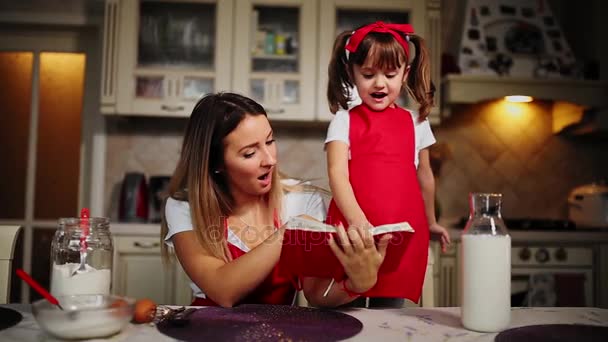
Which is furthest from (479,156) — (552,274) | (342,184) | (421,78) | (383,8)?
(342,184)

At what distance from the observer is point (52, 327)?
65 centimetres

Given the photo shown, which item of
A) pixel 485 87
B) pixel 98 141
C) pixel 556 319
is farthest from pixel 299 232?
pixel 98 141

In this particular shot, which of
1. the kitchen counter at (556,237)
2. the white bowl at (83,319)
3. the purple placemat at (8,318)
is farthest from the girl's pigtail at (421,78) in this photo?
the kitchen counter at (556,237)

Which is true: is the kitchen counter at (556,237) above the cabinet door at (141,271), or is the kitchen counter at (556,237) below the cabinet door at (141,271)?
above

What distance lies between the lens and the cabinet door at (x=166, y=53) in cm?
221

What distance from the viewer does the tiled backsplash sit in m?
2.49

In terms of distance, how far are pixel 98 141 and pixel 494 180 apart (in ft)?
6.22

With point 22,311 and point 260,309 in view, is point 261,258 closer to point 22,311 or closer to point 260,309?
point 260,309

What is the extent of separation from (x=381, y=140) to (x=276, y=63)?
146cm

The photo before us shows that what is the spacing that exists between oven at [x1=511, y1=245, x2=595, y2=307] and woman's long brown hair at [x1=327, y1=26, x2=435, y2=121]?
1.39 metres

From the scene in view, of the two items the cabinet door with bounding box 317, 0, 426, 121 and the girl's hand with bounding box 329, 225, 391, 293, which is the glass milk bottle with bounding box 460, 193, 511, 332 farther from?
the cabinet door with bounding box 317, 0, 426, 121

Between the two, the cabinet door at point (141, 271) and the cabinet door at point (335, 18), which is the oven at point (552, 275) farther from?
the cabinet door at point (141, 271)

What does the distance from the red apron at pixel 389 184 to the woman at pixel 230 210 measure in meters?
0.10

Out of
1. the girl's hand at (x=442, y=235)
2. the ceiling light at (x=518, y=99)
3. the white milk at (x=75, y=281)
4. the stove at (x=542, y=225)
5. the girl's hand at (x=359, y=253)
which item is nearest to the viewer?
the girl's hand at (x=359, y=253)
